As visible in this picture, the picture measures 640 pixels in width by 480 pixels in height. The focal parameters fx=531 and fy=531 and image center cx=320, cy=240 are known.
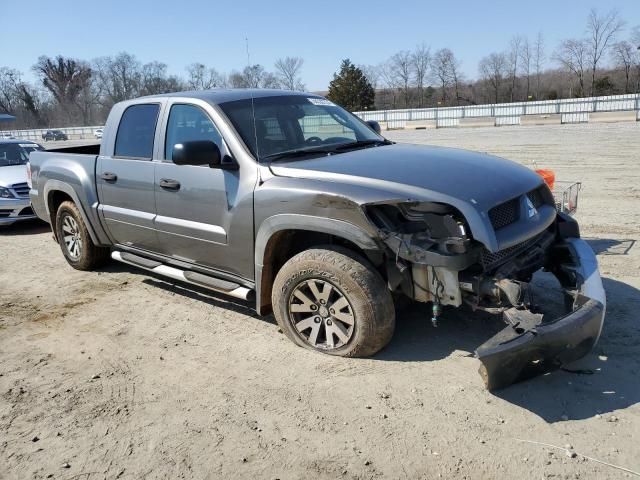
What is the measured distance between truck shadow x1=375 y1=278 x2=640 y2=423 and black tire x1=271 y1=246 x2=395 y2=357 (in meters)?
0.30

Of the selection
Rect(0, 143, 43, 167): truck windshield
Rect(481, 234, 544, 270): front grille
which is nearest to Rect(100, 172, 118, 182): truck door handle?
Rect(481, 234, 544, 270): front grille

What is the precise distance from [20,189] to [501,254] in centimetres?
846

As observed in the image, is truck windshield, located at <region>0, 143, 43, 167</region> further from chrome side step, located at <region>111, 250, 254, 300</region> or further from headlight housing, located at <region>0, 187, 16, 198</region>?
chrome side step, located at <region>111, 250, 254, 300</region>

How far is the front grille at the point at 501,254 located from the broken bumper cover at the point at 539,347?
0.49m

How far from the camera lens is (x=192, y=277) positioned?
4629mm

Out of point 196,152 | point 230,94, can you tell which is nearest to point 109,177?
point 230,94

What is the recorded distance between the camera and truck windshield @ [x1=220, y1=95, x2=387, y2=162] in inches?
167

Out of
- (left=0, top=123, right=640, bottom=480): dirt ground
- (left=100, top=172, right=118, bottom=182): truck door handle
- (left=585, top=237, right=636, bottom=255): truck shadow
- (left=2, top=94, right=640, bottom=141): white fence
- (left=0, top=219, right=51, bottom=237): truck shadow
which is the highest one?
(left=2, top=94, right=640, bottom=141): white fence

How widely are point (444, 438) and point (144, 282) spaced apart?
401cm

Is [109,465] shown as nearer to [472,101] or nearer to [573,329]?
[573,329]

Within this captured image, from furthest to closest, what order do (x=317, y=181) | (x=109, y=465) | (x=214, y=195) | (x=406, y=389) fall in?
(x=214, y=195), (x=317, y=181), (x=406, y=389), (x=109, y=465)

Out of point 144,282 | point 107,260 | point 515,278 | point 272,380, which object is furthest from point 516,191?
point 107,260

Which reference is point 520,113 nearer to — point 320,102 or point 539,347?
point 320,102

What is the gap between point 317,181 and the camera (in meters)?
3.67
